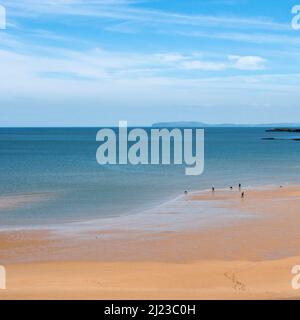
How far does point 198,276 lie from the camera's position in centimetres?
1648

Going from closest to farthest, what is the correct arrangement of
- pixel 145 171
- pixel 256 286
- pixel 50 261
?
1. pixel 256 286
2. pixel 50 261
3. pixel 145 171

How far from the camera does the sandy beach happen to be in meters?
13.9

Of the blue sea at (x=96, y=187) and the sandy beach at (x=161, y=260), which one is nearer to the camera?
the sandy beach at (x=161, y=260)

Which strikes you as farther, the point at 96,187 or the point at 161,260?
the point at 96,187

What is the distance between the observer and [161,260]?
18.7 m

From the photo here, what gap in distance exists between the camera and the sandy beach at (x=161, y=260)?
13.9 meters

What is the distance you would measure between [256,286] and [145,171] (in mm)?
45631

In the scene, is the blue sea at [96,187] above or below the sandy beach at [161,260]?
above

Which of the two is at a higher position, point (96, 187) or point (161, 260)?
point (96, 187)

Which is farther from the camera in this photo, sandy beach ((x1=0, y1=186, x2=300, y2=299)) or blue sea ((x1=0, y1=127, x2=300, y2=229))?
blue sea ((x1=0, y1=127, x2=300, y2=229))

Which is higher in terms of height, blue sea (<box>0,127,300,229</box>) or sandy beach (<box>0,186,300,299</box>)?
blue sea (<box>0,127,300,229</box>)
